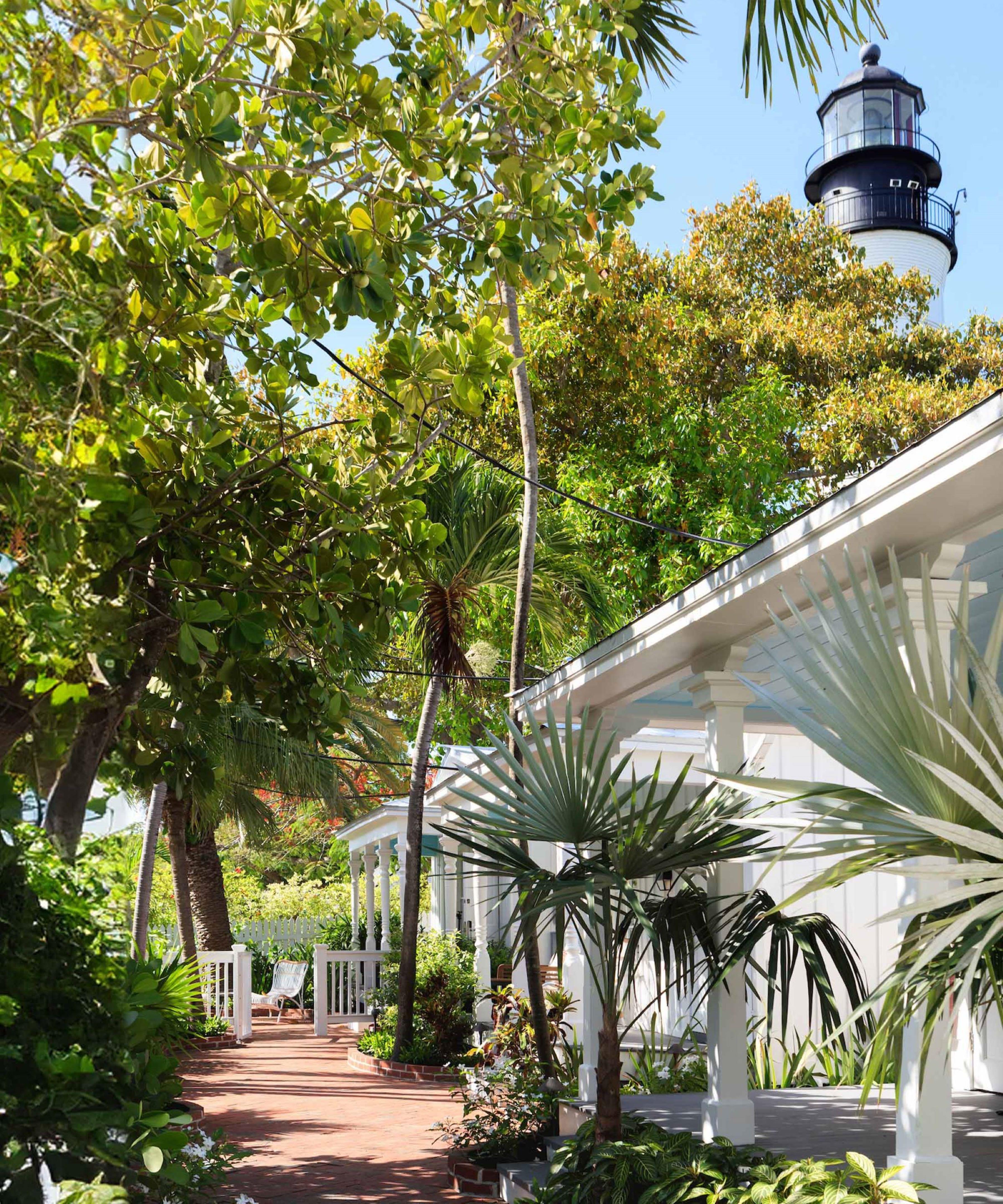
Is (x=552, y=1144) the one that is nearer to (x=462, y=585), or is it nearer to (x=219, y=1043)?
(x=462, y=585)

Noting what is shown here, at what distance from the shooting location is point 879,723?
424 centimetres

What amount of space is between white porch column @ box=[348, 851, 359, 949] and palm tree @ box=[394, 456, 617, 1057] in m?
6.24

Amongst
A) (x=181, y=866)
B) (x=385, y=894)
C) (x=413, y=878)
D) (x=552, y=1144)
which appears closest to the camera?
(x=552, y=1144)

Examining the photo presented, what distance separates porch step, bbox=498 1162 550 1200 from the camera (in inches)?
294

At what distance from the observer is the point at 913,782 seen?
415 centimetres

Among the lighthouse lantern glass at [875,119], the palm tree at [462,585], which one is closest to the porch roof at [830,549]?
the palm tree at [462,585]

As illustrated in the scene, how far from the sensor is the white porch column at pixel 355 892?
70.6 ft

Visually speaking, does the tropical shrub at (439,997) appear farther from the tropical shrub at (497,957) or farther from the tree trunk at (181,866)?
the tree trunk at (181,866)

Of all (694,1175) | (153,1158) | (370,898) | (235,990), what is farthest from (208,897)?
(153,1158)

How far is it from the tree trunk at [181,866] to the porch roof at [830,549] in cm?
1091

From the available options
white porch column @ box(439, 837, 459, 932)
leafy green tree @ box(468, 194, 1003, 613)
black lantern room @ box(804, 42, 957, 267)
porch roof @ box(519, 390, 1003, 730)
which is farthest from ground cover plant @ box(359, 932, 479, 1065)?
black lantern room @ box(804, 42, 957, 267)

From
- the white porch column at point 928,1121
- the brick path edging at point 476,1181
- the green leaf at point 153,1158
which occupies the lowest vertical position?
the brick path edging at point 476,1181

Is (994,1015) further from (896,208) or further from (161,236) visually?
(896,208)

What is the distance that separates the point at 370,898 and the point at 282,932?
4858 millimetres
